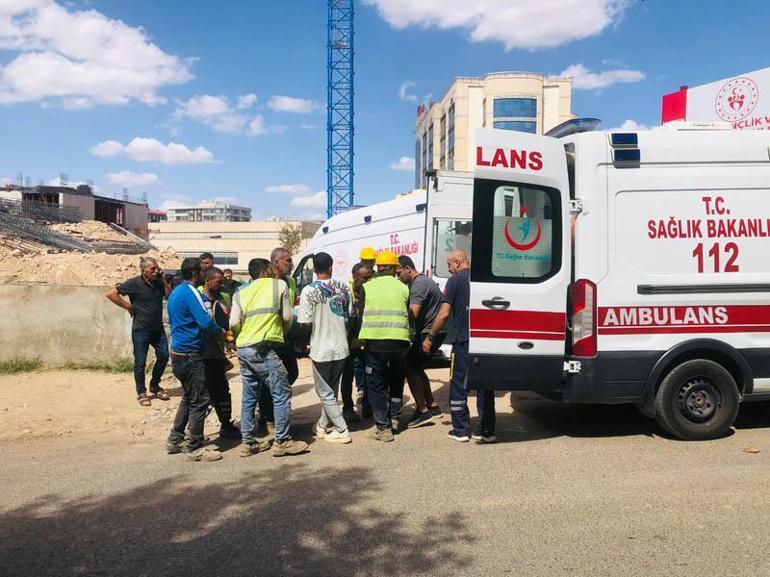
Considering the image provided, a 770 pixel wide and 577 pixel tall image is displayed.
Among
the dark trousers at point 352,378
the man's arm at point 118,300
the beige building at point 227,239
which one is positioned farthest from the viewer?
the beige building at point 227,239

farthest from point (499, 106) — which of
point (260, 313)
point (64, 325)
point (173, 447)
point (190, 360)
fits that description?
point (173, 447)

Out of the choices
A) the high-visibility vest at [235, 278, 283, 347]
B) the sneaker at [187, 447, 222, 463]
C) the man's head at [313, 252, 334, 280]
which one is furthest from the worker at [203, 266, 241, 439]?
the man's head at [313, 252, 334, 280]

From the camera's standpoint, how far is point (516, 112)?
2452 inches

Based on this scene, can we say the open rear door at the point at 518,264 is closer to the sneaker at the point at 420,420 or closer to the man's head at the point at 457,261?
the man's head at the point at 457,261

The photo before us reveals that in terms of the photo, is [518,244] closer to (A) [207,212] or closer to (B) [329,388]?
(B) [329,388]

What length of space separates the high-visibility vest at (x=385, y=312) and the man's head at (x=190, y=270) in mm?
1732

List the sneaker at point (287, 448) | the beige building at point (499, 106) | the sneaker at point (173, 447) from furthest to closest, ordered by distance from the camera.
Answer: the beige building at point (499, 106)
the sneaker at point (173, 447)
the sneaker at point (287, 448)

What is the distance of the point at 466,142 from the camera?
219 feet

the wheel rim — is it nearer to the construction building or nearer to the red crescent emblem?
the red crescent emblem

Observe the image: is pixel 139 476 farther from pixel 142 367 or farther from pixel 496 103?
pixel 496 103

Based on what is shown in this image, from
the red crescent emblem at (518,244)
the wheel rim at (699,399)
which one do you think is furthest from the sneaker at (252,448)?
the wheel rim at (699,399)

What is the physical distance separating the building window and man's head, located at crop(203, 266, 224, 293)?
197 ft

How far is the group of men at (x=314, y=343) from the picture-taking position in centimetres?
536

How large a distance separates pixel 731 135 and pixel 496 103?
60497mm
